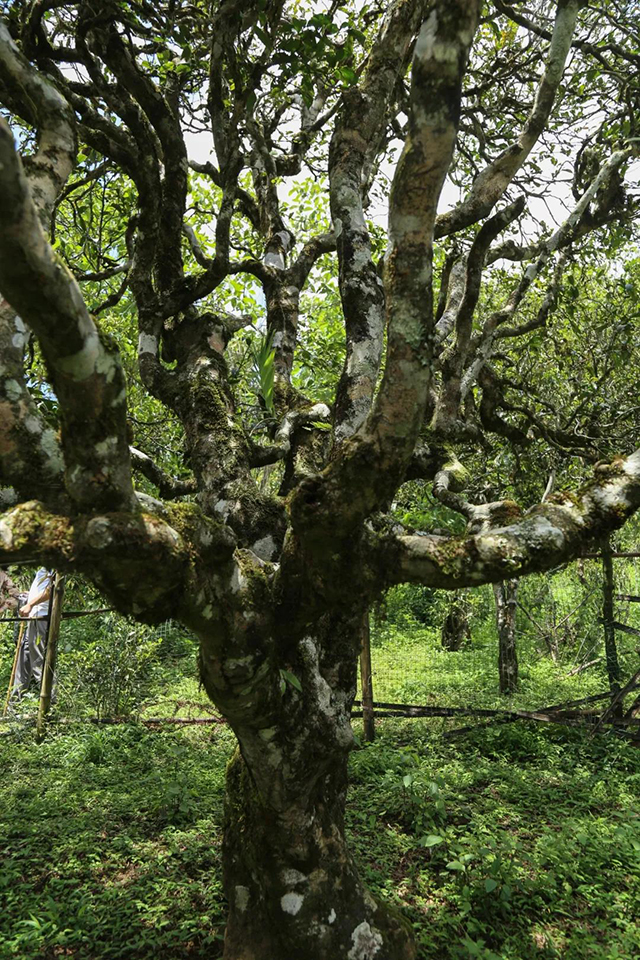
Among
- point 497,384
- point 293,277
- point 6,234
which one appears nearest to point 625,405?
point 497,384

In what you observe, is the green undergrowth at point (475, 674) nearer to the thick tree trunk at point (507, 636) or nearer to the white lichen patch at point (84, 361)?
the thick tree trunk at point (507, 636)

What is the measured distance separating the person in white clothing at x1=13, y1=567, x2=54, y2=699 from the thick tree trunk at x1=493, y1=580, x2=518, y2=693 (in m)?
6.34

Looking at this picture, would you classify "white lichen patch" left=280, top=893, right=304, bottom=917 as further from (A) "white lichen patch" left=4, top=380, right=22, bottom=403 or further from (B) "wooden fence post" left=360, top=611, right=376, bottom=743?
(B) "wooden fence post" left=360, top=611, right=376, bottom=743

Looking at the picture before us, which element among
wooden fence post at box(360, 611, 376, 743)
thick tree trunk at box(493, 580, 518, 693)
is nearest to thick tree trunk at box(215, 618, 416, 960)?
wooden fence post at box(360, 611, 376, 743)

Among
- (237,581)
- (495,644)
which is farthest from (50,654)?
(495,644)

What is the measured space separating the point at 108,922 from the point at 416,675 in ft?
25.0

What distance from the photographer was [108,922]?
3824 mm

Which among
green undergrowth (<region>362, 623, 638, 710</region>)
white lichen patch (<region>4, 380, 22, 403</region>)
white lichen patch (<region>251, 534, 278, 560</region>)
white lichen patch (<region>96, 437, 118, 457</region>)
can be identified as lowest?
green undergrowth (<region>362, 623, 638, 710</region>)

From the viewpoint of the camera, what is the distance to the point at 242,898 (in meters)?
3.54

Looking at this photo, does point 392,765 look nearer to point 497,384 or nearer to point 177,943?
point 177,943

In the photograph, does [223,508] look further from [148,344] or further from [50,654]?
[50,654]

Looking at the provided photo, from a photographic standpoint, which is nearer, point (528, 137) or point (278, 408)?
point (528, 137)

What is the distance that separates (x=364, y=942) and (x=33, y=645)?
7402 mm

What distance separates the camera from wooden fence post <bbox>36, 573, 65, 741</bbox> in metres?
7.09
